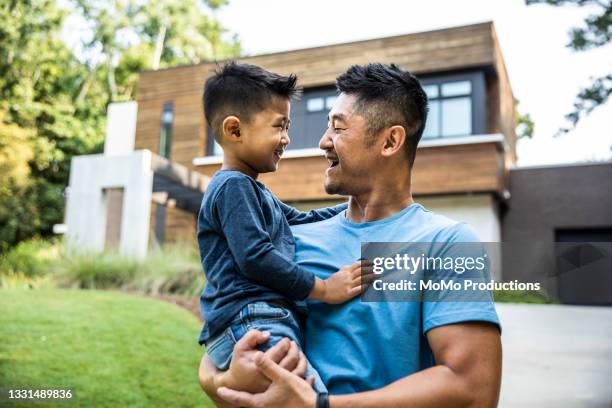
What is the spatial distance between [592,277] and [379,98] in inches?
74.5

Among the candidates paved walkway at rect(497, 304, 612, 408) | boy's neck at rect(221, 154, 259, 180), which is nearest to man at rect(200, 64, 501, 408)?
boy's neck at rect(221, 154, 259, 180)

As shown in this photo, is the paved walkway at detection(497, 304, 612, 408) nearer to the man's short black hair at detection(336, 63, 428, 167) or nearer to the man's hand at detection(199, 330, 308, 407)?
the man's short black hair at detection(336, 63, 428, 167)

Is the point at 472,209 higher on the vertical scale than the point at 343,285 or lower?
higher

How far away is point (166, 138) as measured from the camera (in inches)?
629

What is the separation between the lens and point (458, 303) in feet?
4.58

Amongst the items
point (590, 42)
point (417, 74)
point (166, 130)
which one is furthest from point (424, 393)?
point (166, 130)

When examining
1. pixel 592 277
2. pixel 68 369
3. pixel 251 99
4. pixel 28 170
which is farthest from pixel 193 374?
pixel 28 170

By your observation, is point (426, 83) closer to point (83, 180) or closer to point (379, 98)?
point (83, 180)

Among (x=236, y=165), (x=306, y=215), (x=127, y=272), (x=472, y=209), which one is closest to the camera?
(x=236, y=165)

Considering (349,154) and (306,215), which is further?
(306,215)

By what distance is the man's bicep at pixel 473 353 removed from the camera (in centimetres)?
134

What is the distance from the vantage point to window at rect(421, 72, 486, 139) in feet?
39.2

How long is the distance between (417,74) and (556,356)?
7.65 metres

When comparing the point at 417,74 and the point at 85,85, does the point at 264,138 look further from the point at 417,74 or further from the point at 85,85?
the point at 85,85
